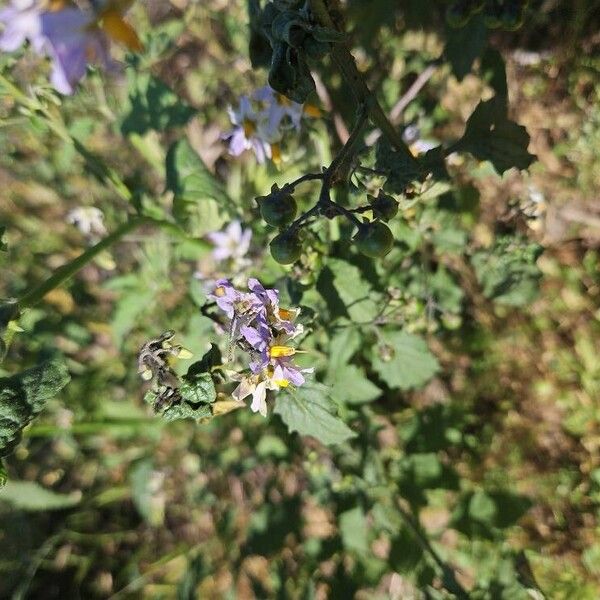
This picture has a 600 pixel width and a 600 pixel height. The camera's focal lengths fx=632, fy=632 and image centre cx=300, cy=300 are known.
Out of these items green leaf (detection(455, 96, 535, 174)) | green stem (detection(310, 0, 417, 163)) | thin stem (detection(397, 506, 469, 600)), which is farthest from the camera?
thin stem (detection(397, 506, 469, 600))

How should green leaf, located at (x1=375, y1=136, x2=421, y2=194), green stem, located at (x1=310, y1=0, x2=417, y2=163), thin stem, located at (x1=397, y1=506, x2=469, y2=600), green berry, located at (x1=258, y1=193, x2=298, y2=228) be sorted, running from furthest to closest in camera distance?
thin stem, located at (x1=397, y1=506, x2=469, y2=600), green leaf, located at (x1=375, y1=136, x2=421, y2=194), green berry, located at (x1=258, y1=193, x2=298, y2=228), green stem, located at (x1=310, y1=0, x2=417, y2=163)

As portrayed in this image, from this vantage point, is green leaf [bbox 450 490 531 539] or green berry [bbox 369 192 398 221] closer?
green berry [bbox 369 192 398 221]

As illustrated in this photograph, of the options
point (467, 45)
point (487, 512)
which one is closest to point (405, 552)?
point (487, 512)

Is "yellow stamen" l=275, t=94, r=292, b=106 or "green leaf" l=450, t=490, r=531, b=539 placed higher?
"yellow stamen" l=275, t=94, r=292, b=106

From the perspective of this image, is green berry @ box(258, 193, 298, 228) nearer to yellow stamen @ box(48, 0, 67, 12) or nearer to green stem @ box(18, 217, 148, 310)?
green stem @ box(18, 217, 148, 310)

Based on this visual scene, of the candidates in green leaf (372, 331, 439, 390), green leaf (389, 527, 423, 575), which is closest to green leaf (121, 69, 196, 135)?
green leaf (372, 331, 439, 390)

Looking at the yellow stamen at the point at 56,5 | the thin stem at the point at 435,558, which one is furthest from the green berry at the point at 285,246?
the thin stem at the point at 435,558
